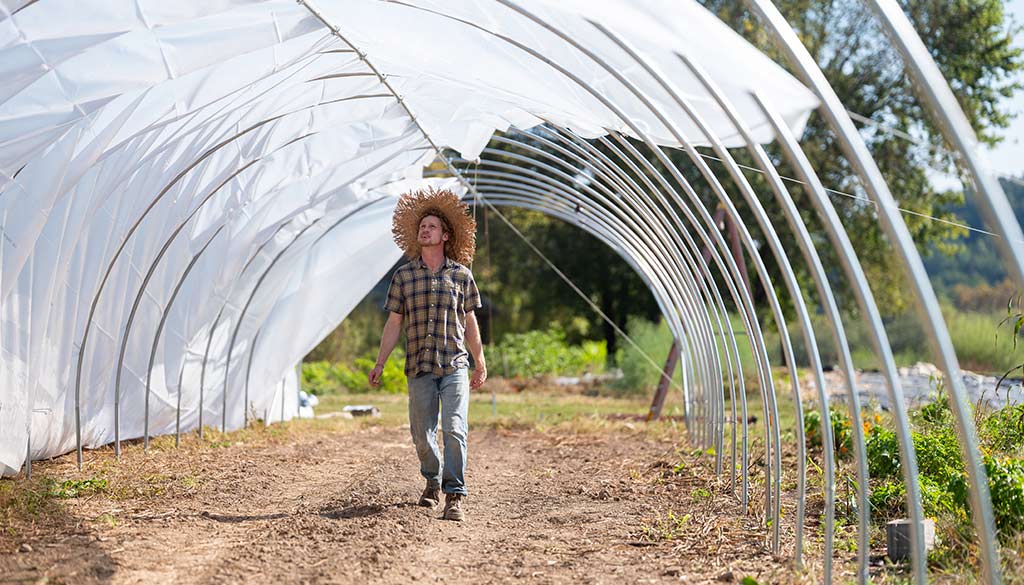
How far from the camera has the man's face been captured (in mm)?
6645

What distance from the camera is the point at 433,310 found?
21.6ft

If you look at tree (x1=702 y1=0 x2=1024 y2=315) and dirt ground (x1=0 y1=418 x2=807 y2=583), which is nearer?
dirt ground (x1=0 y1=418 x2=807 y2=583)

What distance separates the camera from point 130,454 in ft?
30.8

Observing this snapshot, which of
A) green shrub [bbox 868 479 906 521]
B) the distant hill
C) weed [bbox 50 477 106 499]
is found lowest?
green shrub [bbox 868 479 906 521]

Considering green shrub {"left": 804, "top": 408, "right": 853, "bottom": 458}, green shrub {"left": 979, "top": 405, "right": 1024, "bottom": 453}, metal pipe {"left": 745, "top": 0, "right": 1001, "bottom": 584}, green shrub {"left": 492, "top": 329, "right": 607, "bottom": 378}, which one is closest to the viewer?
metal pipe {"left": 745, "top": 0, "right": 1001, "bottom": 584}

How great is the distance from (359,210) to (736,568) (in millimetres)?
8028

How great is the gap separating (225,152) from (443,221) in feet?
9.43

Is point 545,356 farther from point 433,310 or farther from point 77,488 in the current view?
point 433,310

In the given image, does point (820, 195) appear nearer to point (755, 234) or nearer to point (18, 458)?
point (18, 458)

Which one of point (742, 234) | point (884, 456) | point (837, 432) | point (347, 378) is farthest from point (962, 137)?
point (347, 378)

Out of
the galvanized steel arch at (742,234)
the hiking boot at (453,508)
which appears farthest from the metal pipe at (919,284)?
→ the hiking boot at (453,508)

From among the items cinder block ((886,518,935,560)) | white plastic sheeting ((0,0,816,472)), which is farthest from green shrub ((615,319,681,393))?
cinder block ((886,518,935,560))

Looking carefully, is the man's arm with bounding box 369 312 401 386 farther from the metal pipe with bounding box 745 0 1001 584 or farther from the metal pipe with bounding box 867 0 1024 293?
the metal pipe with bounding box 867 0 1024 293

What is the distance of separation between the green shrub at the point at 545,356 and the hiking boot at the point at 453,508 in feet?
53.3
